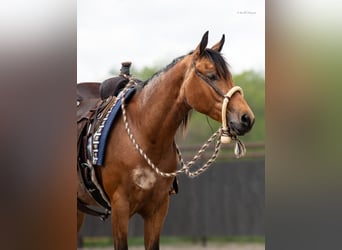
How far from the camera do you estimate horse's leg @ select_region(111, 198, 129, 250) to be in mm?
1518

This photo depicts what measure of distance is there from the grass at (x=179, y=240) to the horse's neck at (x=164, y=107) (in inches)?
13.9

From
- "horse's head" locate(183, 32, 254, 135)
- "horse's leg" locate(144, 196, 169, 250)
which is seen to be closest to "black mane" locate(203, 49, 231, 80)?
"horse's head" locate(183, 32, 254, 135)

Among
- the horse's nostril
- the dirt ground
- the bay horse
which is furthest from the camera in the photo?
the dirt ground

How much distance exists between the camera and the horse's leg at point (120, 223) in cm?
152

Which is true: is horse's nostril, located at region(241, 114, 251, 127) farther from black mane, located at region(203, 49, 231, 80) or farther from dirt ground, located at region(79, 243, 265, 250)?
dirt ground, located at region(79, 243, 265, 250)

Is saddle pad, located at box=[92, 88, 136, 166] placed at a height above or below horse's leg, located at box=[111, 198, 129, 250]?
above

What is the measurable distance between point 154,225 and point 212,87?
0.45 meters

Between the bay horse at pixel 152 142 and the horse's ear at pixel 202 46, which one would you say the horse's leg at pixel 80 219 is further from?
the horse's ear at pixel 202 46

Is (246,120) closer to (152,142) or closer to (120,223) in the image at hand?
(152,142)

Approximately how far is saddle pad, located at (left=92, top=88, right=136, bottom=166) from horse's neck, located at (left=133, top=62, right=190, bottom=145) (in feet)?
0.27

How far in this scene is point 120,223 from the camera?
152cm

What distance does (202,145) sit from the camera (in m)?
1.60

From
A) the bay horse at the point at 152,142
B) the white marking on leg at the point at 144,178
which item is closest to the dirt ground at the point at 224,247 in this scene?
the bay horse at the point at 152,142

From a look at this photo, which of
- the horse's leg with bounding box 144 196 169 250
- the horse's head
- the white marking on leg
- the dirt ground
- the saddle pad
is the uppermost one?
the horse's head
